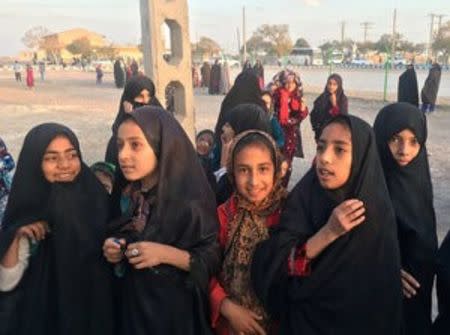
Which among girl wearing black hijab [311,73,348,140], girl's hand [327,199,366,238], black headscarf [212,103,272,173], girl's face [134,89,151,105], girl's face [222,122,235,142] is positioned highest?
girl's face [134,89,151,105]

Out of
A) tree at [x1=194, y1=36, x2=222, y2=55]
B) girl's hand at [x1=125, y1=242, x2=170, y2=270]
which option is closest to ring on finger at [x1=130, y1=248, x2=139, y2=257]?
girl's hand at [x1=125, y1=242, x2=170, y2=270]

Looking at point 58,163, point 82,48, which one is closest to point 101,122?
point 58,163

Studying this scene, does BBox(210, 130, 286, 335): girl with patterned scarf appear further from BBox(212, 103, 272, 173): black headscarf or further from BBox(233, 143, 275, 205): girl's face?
BBox(212, 103, 272, 173): black headscarf

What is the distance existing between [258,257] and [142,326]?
21.2 inches

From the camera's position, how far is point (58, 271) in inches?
82.1

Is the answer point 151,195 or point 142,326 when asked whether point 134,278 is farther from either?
point 151,195

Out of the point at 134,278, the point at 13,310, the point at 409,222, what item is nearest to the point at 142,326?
the point at 134,278

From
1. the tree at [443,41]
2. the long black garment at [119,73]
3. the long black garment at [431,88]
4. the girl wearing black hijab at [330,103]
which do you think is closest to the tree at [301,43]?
the tree at [443,41]

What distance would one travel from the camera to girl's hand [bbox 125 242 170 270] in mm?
1828

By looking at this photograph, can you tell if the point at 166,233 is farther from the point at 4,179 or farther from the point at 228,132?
the point at 4,179

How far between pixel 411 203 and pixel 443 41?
158 ft

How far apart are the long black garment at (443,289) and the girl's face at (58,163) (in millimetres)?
1635

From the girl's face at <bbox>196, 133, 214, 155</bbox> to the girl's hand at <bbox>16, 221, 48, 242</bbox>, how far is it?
7.58 ft

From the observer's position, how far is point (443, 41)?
44969mm
